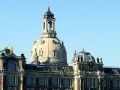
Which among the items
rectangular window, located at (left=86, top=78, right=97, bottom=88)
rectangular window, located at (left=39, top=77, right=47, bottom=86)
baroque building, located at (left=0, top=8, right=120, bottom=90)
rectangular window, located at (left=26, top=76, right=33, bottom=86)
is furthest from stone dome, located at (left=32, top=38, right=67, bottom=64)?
rectangular window, located at (left=26, top=76, right=33, bottom=86)

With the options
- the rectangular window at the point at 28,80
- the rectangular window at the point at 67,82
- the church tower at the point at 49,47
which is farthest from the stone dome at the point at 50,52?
the rectangular window at the point at 28,80

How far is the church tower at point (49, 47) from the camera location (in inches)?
7072

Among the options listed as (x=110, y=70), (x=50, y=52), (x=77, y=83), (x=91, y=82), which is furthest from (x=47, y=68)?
(x=50, y=52)

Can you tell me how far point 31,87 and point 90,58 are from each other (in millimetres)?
20162

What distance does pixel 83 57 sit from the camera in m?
162

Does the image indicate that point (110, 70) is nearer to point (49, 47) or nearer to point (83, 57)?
point (83, 57)

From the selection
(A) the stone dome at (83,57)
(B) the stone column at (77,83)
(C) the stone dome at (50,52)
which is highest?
(C) the stone dome at (50,52)

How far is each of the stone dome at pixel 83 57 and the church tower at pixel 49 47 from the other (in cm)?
1616

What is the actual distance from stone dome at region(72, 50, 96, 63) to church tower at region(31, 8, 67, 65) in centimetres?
1616

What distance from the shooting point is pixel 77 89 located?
516 ft

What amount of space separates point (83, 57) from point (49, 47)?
68.7 feet

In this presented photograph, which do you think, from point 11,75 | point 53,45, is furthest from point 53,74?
point 53,45

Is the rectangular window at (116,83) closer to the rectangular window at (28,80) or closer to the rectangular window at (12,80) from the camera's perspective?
the rectangular window at (28,80)

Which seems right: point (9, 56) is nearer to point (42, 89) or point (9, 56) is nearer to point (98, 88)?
point (42, 89)
